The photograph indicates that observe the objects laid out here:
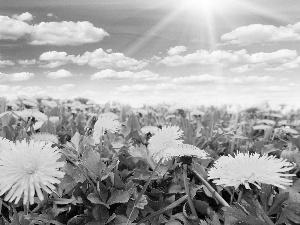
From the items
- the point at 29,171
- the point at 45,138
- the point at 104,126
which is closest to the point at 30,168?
the point at 29,171

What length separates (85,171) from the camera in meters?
1.26

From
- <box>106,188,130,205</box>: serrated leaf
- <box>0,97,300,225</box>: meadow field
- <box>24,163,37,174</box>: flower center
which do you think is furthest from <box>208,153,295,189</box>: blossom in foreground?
<box>24,163,37,174</box>: flower center

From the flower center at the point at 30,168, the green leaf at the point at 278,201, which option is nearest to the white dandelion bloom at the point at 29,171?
the flower center at the point at 30,168

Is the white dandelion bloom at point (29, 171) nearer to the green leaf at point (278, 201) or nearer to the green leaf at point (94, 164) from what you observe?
the green leaf at point (94, 164)

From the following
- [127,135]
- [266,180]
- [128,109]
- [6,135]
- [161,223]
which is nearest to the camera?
[266,180]

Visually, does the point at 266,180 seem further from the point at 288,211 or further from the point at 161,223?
the point at 161,223

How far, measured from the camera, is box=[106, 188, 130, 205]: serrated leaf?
46.4 inches

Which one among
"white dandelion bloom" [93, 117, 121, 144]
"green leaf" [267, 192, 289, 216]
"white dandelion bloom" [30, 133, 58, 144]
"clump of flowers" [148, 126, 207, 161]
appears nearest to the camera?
"green leaf" [267, 192, 289, 216]

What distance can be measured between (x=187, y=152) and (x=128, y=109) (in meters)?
2.38

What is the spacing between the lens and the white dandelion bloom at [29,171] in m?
0.78

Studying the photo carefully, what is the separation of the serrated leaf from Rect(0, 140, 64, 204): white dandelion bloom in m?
0.37

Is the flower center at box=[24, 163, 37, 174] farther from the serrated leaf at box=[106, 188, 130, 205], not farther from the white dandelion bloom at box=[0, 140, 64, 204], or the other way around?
the serrated leaf at box=[106, 188, 130, 205]

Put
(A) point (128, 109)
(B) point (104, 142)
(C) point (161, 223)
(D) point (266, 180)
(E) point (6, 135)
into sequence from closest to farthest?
(D) point (266, 180)
(C) point (161, 223)
(B) point (104, 142)
(E) point (6, 135)
(A) point (128, 109)

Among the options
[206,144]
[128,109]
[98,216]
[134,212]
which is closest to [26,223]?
[98,216]
